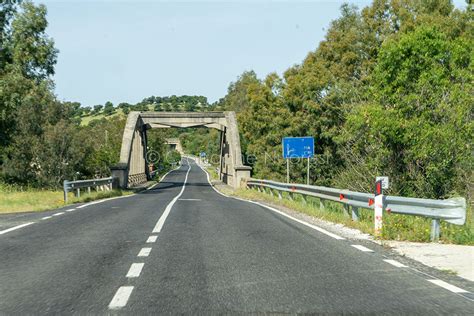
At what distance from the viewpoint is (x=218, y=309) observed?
5.22 m

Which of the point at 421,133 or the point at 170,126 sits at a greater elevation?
the point at 170,126

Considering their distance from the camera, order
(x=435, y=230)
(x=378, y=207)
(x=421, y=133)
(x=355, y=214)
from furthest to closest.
A: 1. (x=421, y=133)
2. (x=355, y=214)
3. (x=378, y=207)
4. (x=435, y=230)

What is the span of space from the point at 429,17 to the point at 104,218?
37.0 metres

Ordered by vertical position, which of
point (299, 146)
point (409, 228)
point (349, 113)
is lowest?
point (409, 228)

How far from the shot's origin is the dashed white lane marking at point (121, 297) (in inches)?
211

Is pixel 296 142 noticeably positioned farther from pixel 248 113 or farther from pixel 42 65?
pixel 248 113

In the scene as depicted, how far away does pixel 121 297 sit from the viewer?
570 centimetres

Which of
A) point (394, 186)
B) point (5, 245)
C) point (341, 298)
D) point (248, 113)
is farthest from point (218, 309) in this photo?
point (248, 113)

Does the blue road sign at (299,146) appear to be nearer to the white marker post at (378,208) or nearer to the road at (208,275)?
the road at (208,275)

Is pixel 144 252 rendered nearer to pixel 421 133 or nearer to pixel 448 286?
pixel 448 286

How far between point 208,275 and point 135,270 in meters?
0.99

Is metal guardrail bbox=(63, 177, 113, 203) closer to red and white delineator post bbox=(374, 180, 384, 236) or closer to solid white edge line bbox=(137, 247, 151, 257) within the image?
solid white edge line bbox=(137, 247, 151, 257)

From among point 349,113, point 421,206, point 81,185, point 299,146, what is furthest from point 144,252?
point 349,113

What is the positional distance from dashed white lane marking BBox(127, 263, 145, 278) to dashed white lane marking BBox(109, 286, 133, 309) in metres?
0.67
